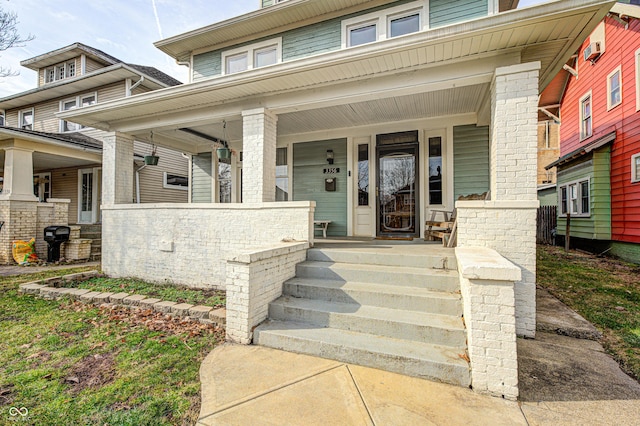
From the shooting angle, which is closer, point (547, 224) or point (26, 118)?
point (547, 224)

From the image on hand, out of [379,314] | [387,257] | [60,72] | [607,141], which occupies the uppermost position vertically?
[60,72]

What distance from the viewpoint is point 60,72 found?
Answer: 1252 centimetres

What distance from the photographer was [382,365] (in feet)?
8.02

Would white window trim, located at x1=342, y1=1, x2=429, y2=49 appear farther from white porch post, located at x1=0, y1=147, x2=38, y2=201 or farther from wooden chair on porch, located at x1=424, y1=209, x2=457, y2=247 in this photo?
white porch post, located at x1=0, y1=147, x2=38, y2=201

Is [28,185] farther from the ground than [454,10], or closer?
closer

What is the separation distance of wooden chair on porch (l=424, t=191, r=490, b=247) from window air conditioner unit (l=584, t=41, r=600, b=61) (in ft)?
25.5

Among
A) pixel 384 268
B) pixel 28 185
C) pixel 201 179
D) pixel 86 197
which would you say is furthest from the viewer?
pixel 86 197

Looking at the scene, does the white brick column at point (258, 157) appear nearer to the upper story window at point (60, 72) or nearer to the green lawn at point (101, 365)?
the green lawn at point (101, 365)

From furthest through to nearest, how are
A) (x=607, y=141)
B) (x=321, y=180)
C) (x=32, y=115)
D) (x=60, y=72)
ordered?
1. (x=32, y=115)
2. (x=60, y=72)
3. (x=607, y=141)
4. (x=321, y=180)

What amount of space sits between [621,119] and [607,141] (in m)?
0.58

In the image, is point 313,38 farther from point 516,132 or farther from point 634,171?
point 634,171

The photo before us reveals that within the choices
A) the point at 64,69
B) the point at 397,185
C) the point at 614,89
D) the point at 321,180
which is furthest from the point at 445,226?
the point at 64,69

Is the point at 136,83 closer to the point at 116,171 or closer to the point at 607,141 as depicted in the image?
the point at 116,171

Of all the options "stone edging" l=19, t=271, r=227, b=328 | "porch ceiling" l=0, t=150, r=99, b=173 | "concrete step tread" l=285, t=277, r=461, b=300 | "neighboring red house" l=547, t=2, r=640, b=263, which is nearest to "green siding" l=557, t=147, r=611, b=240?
"neighboring red house" l=547, t=2, r=640, b=263
